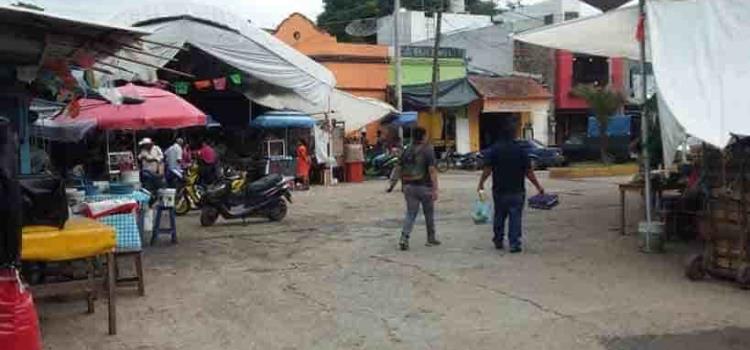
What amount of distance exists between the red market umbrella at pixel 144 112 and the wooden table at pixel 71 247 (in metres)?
8.92

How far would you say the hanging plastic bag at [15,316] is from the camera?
484cm

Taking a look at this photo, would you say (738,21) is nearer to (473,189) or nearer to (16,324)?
(16,324)

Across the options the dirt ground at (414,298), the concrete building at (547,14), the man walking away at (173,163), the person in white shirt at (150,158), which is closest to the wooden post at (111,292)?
the dirt ground at (414,298)

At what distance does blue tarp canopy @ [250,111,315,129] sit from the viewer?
25.8m

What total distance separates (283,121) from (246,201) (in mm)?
10500

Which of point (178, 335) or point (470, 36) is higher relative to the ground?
point (470, 36)

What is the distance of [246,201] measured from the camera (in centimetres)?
1548

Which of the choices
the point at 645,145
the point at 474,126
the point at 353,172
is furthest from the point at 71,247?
the point at 474,126

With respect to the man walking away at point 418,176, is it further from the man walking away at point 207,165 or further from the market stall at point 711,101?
the man walking away at point 207,165

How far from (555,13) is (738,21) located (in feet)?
127

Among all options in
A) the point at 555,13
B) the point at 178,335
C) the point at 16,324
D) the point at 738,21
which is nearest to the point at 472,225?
the point at 738,21

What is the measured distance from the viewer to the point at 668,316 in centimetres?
733

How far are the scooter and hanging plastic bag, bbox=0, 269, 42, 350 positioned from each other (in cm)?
1024

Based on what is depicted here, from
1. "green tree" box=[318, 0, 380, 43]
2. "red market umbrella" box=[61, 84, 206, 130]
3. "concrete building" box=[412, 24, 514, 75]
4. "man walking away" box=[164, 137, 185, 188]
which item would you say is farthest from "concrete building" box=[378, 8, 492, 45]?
"red market umbrella" box=[61, 84, 206, 130]
